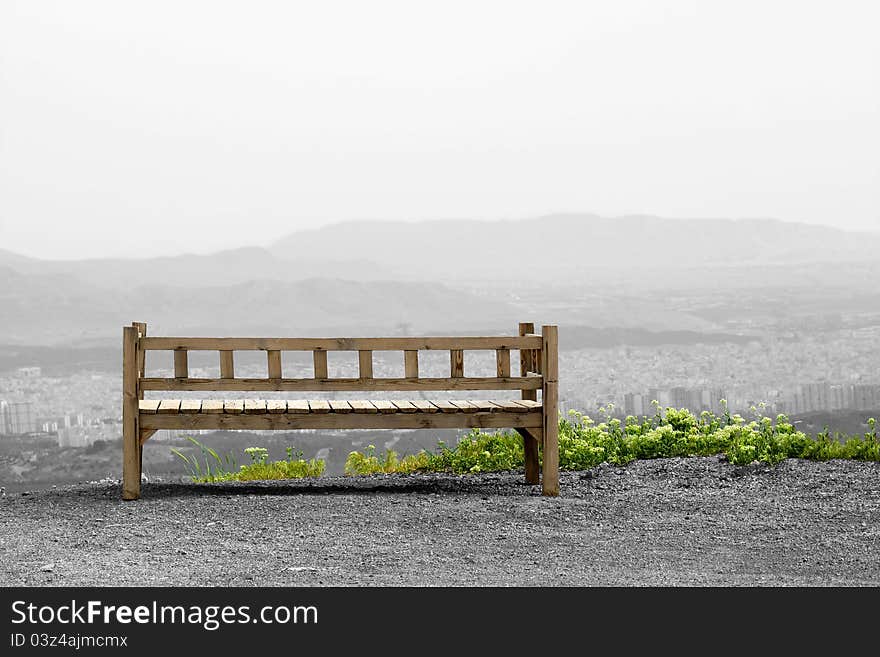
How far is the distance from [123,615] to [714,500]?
400 centimetres

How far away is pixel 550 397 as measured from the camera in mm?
6785

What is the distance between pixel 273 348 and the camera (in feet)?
22.2

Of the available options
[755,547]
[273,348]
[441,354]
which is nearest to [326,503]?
[273,348]

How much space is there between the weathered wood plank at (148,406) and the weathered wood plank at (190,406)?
16 centimetres

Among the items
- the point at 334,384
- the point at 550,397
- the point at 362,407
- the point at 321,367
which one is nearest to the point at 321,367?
the point at 321,367

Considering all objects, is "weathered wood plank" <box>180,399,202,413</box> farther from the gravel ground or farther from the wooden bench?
the gravel ground

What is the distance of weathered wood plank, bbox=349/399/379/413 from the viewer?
21.7 feet

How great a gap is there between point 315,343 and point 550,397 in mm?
1505

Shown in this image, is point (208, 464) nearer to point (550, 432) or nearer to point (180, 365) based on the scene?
point (180, 365)

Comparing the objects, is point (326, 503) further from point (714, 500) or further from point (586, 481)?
point (714, 500)

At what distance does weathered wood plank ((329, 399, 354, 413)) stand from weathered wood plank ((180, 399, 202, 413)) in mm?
814

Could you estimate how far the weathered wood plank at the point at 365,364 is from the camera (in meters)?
6.78

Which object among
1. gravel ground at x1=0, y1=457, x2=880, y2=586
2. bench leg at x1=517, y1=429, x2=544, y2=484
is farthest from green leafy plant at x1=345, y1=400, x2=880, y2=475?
bench leg at x1=517, y1=429, x2=544, y2=484

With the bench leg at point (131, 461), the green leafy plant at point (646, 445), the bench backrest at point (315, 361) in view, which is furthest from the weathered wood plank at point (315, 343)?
the green leafy plant at point (646, 445)
